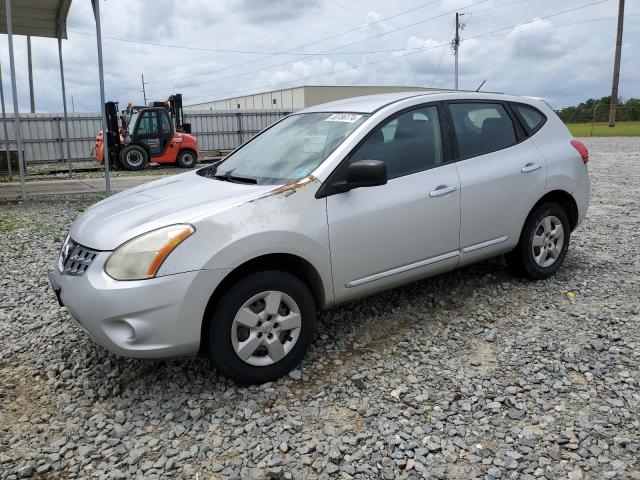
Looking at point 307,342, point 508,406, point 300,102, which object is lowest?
point 508,406

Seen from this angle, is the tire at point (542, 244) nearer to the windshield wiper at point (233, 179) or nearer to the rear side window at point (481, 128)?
the rear side window at point (481, 128)

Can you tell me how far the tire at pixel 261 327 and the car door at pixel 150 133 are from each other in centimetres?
1700

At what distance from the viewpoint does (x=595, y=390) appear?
10.6ft

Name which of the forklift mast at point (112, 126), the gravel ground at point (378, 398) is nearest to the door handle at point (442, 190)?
the gravel ground at point (378, 398)

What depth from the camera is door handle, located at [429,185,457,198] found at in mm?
3938

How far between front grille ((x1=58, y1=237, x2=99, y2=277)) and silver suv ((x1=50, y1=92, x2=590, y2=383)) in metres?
0.01

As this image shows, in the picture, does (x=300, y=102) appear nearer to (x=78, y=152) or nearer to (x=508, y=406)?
(x=78, y=152)

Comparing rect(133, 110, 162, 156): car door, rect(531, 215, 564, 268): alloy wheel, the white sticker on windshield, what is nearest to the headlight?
the white sticker on windshield

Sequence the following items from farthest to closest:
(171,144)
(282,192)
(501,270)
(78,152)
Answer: (78,152) → (171,144) → (501,270) → (282,192)

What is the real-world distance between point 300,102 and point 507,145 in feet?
131

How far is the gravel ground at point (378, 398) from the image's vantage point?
2689 mm

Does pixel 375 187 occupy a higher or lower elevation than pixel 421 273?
higher

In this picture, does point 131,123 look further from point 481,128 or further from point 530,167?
point 530,167

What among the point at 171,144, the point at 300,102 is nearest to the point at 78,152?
the point at 171,144
